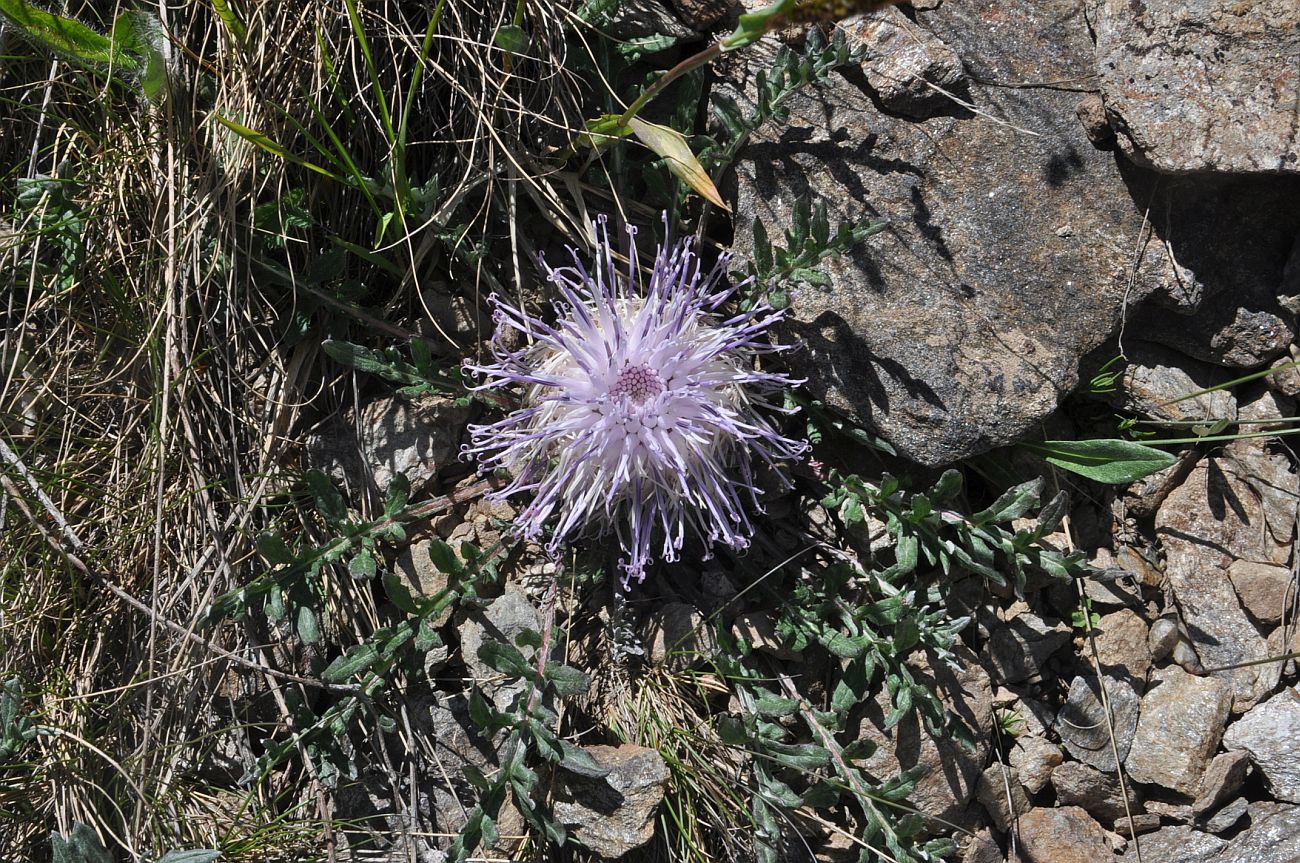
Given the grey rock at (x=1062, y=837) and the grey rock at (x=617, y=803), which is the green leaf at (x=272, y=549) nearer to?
the grey rock at (x=617, y=803)

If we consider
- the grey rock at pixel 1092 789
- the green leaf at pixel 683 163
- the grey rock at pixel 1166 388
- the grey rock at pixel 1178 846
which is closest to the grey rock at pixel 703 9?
the green leaf at pixel 683 163

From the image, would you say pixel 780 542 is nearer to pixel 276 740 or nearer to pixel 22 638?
pixel 276 740

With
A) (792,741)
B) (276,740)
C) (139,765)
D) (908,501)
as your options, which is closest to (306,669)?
(276,740)

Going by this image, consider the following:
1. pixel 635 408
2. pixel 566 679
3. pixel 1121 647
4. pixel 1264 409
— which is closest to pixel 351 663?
pixel 566 679

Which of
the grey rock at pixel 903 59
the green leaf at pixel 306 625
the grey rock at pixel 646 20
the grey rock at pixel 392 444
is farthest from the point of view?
the grey rock at pixel 392 444

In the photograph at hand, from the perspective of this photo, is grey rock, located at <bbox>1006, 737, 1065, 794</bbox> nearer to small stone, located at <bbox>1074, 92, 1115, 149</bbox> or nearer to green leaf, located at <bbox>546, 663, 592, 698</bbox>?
green leaf, located at <bbox>546, 663, 592, 698</bbox>

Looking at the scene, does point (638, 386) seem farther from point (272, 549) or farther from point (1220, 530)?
point (1220, 530)
